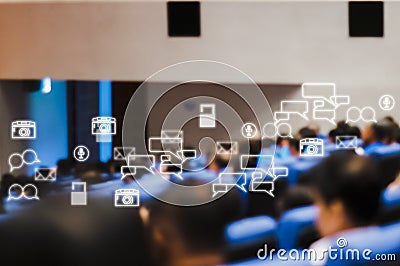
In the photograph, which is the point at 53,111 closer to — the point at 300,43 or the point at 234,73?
the point at 234,73

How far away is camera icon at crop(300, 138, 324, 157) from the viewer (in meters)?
0.98

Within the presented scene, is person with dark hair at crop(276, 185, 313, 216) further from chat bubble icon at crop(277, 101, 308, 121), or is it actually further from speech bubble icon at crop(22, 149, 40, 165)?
speech bubble icon at crop(22, 149, 40, 165)

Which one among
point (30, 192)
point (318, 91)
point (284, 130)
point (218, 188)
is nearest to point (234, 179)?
point (218, 188)

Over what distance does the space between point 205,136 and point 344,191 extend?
29cm

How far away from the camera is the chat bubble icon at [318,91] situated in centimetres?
98

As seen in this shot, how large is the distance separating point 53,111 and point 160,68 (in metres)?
0.23

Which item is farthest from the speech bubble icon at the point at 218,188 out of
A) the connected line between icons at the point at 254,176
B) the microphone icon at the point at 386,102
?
the microphone icon at the point at 386,102

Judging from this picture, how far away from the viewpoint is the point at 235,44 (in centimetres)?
99

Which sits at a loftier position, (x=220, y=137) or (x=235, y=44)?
(x=235, y=44)

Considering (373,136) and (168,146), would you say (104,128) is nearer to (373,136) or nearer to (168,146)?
(168,146)

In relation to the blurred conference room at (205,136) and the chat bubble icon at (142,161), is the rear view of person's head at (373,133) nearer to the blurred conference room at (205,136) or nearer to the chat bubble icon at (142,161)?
the blurred conference room at (205,136)

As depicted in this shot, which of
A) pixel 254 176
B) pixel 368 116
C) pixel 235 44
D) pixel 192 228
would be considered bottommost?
pixel 192 228

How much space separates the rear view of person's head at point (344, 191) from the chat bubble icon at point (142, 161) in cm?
31

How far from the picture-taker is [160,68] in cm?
99
